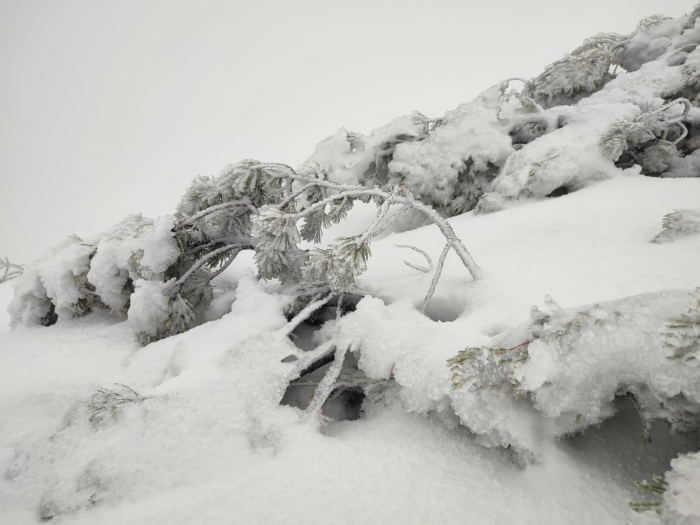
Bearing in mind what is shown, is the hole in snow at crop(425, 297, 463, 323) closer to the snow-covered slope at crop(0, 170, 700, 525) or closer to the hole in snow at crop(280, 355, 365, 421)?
the snow-covered slope at crop(0, 170, 700, 525)

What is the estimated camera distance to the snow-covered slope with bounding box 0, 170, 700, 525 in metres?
1.47

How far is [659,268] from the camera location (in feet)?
7.12

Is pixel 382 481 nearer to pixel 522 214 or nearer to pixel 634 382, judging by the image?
pixel 634 382

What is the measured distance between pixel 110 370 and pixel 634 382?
3.34 metres

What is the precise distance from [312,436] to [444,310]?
143cm

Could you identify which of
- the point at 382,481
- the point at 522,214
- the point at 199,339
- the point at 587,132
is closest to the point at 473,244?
the point at 522,214

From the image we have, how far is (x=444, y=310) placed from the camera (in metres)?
2.68

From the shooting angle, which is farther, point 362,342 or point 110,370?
point 110,370

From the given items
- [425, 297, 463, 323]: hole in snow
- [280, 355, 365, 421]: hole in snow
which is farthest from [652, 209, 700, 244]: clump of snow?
[280, 355, 365, 421]: hole in snow

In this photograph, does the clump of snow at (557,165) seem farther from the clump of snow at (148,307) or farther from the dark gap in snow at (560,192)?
the clump of snow at (148,307)

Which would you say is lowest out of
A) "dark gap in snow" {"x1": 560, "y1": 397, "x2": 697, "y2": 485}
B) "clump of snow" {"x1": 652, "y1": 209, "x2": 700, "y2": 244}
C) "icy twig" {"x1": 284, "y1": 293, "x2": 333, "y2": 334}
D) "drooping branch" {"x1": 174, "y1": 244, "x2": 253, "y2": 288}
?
"dark gap in snow" {"x1": 560, "y1": 397, "x2": 697, "y2": 485}

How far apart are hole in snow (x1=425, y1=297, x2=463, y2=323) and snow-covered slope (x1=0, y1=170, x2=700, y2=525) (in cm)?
1

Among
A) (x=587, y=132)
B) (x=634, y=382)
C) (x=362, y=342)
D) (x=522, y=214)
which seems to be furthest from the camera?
(x=587, y=132)

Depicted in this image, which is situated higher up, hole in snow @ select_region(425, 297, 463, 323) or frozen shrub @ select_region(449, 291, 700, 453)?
frozen shrub @ select_region(449, 291, 700, 453)
